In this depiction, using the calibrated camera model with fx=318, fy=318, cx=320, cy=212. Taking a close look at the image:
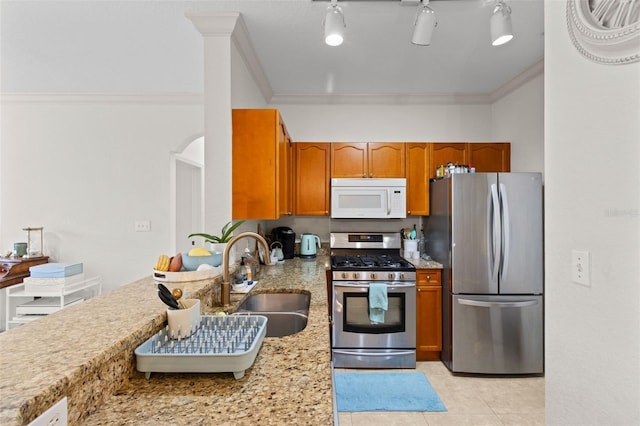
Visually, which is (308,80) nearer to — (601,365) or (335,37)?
(335,37)

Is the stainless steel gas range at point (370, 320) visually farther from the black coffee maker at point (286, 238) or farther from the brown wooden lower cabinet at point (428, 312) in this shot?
the black coffee maker at point (286, 238)

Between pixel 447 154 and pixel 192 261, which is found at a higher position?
pixel 447 154

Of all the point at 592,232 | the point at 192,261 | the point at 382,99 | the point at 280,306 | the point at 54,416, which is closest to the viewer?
the point at 54,416

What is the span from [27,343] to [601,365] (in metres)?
1.65

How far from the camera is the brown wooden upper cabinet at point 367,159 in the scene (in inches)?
133

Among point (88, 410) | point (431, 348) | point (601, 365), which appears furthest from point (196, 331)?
point (431, 348)

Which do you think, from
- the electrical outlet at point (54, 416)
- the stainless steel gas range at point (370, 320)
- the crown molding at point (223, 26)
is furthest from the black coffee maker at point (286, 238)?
the electrical outlet at point (54, 416)

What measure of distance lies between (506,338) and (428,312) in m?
0.63

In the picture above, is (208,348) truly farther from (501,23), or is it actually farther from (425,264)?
(425,264)

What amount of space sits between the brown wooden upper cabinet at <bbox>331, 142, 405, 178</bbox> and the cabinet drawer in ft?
3.47

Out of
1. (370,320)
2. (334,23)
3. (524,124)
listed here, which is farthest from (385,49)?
(370,320)

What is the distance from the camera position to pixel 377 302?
2738mm

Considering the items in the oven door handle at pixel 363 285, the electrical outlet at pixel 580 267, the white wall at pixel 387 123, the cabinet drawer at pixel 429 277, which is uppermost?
the white wall at pixel 387 123

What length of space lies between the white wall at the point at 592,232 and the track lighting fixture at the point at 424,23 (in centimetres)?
69
